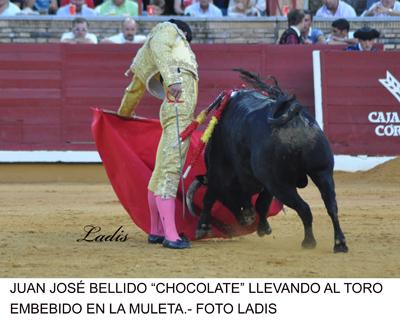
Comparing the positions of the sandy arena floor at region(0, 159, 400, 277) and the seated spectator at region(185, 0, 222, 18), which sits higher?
the seated spectator at region(185, 0, 222, 18)

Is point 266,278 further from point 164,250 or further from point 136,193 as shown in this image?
point 136,193

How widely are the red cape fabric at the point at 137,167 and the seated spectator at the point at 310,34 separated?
546 centimetres

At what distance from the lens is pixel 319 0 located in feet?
50.5

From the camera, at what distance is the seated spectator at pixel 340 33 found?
1260cm

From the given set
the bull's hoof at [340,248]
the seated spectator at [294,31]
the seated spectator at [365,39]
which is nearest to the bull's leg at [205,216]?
the bull's hoof at [340,248]

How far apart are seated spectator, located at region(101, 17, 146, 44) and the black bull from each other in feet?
18.5

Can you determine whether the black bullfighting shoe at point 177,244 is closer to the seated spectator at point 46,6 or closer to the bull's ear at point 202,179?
the bull's ear at point 202,179

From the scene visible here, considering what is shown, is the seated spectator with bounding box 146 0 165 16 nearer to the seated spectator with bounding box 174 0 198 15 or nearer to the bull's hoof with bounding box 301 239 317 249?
the seated spectator with bounding box 174 0 198 15

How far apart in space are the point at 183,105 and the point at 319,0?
896cm

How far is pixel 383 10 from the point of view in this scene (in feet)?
46.0

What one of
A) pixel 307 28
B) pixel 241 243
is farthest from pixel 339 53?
pixel 241 243

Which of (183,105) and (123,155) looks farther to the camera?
(123,155)


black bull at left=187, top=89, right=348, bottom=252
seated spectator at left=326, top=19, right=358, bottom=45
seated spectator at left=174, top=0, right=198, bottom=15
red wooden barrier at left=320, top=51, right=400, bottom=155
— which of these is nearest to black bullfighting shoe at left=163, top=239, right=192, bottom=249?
black bull at left=187, top=89, right=348, bottom=252

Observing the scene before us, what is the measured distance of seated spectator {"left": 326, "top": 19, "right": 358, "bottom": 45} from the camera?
12602mm
